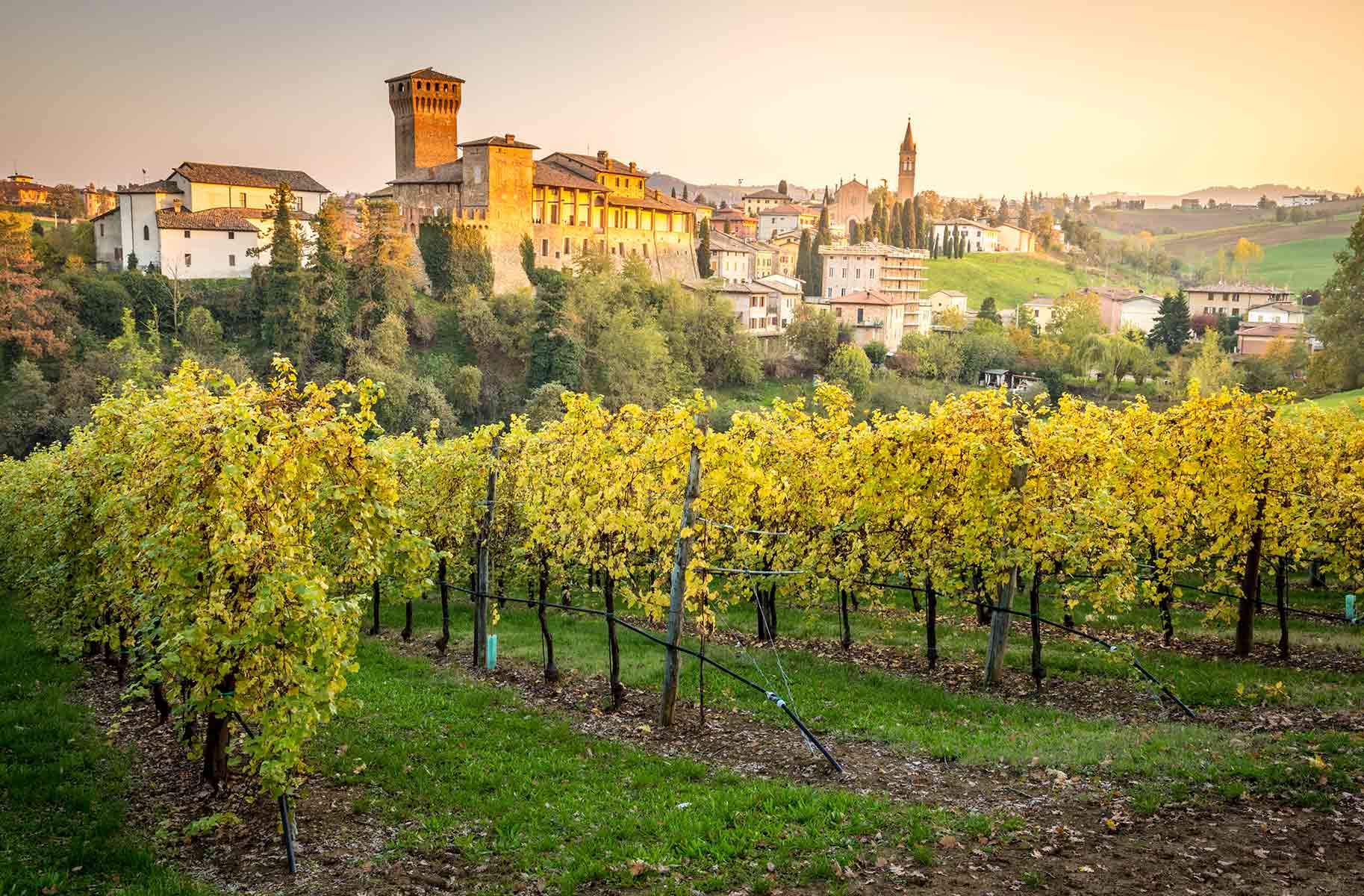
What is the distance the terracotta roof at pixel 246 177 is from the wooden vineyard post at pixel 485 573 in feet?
230

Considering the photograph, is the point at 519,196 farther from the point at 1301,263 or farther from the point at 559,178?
the point at 1301,263

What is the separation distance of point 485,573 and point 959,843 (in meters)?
11.6

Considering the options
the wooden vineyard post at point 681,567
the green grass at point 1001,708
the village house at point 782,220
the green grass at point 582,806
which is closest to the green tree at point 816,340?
the green grass at point 1001,708

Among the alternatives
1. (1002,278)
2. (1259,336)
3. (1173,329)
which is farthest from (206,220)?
(1002,278)

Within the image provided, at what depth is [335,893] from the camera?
35.2 feet

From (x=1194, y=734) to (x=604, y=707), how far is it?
372 inches

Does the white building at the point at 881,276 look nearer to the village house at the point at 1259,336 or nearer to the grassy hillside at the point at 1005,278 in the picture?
the grassy hillside at the point at 1005,278

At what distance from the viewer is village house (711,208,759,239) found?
15150 cm

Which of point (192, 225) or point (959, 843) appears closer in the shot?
point (959, 843)

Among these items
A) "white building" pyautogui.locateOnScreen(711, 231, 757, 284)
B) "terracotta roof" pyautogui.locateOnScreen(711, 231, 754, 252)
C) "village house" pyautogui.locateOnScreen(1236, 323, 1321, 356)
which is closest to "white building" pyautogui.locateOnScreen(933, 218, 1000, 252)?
"terracotta roof" pyautogui.locateOnScreen(711, 231, 754, 252)

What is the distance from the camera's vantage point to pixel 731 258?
125625 millimetres

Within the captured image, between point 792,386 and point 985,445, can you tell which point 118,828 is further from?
point 792,386

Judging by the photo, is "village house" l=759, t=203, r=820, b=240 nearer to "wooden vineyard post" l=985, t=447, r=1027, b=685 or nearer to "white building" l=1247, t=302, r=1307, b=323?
"white building" l=1247, t=302, r=1307, b=323

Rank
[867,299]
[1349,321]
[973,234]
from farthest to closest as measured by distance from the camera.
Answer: [973,234] → [867,299] → [1349,321]
